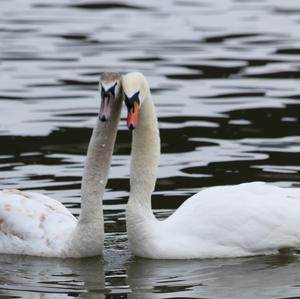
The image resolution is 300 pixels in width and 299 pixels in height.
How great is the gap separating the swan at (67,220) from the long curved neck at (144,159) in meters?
0.27

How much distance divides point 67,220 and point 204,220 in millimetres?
1336

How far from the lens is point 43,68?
2347 cm

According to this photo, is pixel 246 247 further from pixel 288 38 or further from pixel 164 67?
pixel 288 38

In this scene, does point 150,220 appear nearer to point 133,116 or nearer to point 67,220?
point 67,220

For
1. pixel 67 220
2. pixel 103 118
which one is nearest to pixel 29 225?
pixel 67 220

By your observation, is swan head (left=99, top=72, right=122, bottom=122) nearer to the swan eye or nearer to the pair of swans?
the swan eye

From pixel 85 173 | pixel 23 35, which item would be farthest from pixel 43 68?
pixel 85 173

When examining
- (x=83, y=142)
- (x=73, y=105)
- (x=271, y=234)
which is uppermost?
(x=73, y=105)

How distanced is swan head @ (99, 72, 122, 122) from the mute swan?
0.44 meters

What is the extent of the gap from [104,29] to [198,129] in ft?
30.6

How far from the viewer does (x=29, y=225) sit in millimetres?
13133

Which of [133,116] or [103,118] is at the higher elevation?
[133,116]

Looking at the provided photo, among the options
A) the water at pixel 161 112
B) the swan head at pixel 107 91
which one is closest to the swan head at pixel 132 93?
the swan head at pixel 107 91

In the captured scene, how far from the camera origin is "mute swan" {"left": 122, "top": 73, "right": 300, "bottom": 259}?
42.1 ft
